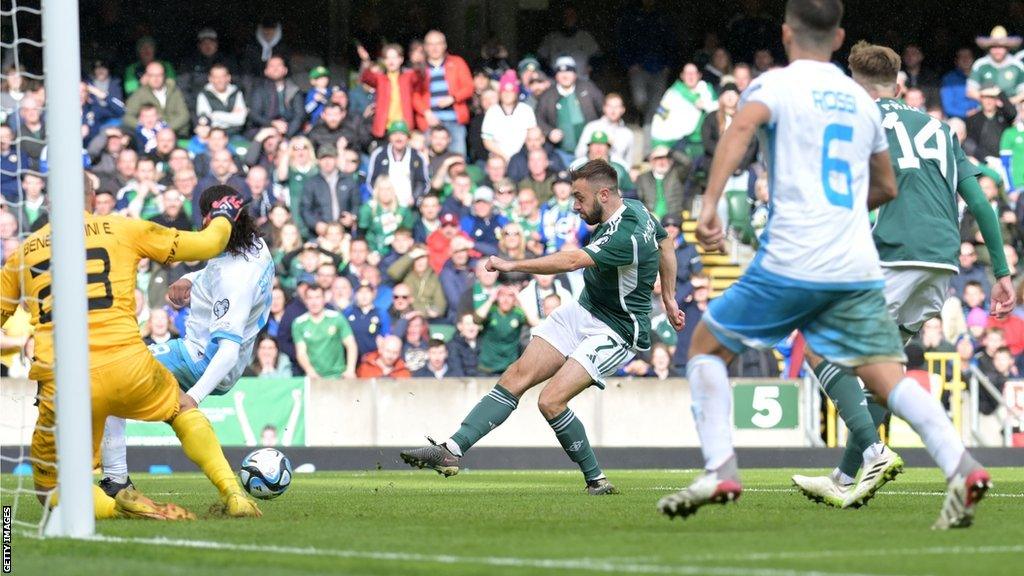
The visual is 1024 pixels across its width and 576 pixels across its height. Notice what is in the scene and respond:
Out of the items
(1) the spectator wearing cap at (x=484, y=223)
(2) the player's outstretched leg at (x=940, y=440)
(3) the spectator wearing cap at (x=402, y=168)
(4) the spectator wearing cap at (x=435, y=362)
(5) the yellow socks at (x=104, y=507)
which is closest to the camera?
(2) the player's outstretched leg at (x=940, y=440)

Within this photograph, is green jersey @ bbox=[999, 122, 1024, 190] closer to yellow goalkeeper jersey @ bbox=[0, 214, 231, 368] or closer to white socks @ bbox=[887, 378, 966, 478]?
white socks @ bbox=[887, 378, 966, 478]

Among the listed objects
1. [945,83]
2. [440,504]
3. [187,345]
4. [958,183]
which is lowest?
[440,504]

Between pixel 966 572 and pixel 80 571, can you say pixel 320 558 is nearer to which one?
pixel 80 571

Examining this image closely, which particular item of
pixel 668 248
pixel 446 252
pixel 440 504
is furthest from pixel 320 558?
pixel 446 252

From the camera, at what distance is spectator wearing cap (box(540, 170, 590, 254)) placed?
68.0 ft

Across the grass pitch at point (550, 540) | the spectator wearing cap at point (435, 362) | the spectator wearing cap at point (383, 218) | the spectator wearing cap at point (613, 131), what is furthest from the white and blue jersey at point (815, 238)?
the spectator wearing cap at point (613, 131)

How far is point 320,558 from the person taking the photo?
20.7 ft

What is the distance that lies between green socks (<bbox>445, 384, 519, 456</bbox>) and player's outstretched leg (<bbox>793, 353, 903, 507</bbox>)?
2.41 meters

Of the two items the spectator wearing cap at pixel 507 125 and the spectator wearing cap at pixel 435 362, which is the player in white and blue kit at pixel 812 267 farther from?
the spectator wearing cap at pixel 507 125

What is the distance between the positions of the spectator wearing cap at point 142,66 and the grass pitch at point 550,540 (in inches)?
543

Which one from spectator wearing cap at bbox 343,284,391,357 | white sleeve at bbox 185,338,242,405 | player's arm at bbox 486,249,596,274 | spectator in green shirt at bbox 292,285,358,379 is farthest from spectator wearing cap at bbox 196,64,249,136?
player's arm at bbox 486,249,596,274

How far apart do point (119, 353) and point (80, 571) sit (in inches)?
85.8

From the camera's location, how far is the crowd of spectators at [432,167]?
1956cm
